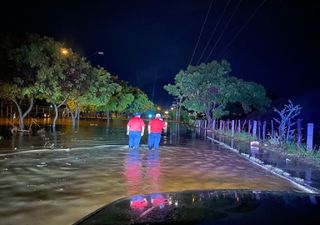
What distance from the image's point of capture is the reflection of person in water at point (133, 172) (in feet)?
34.8

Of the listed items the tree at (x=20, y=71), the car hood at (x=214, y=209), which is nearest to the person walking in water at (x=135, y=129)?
the tree at (x=20, y=71)

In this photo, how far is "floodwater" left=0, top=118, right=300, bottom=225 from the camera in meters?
8.07

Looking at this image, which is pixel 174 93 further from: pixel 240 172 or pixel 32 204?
pixel 32 204

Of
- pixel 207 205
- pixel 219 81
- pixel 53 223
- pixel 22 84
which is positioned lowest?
pixel 53 223

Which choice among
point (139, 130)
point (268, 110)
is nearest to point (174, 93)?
point (268, 110)

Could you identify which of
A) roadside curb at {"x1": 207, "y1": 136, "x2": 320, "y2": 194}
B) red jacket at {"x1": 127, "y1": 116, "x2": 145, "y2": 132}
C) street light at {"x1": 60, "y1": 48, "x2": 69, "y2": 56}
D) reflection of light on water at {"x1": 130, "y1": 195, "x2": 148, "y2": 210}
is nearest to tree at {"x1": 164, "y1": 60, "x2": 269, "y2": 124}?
street light at {"x1": 60, "y1": 48, "x2": 69, "y2": 56}

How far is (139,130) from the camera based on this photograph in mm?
21453

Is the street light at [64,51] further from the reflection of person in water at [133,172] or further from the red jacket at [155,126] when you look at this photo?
the reflection of person in water at [133,172]

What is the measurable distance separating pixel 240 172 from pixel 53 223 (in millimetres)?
8755

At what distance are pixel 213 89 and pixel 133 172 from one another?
142ft

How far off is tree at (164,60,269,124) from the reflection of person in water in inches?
1474

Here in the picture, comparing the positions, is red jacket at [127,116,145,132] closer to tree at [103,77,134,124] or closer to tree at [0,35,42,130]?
tree at [0,35,42,130]

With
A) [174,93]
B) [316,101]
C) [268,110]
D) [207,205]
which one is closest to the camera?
[207,205]

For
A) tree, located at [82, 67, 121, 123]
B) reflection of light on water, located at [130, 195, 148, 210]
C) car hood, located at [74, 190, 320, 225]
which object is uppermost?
tree, located at [82, 67, 121, 123]
